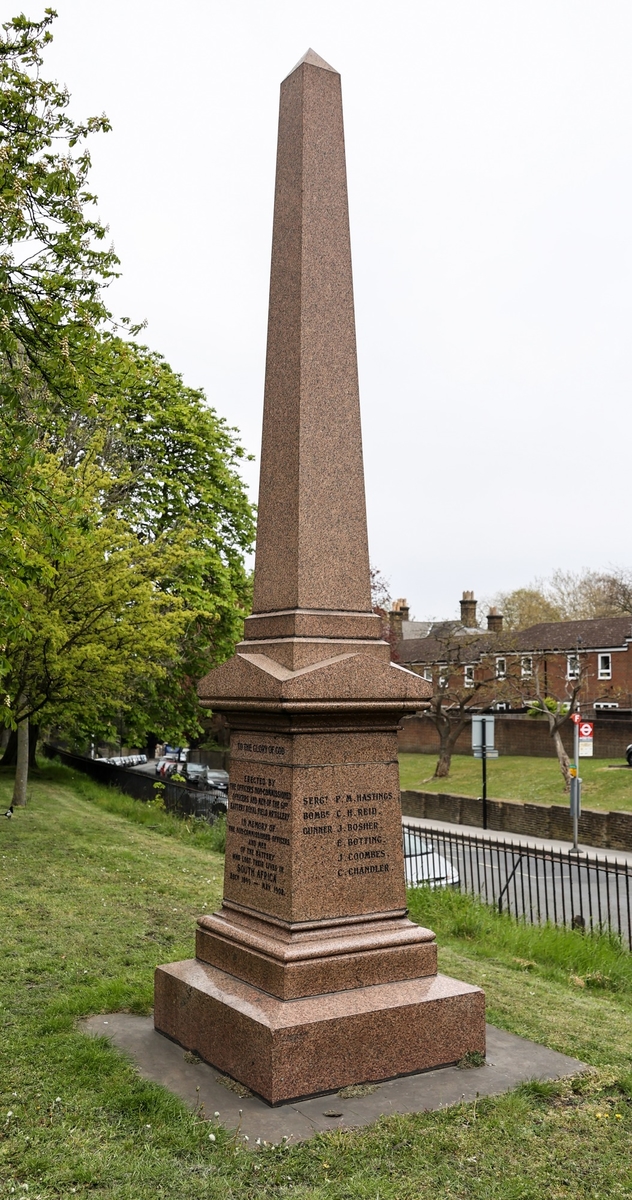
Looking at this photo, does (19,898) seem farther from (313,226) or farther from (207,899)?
(313,226)

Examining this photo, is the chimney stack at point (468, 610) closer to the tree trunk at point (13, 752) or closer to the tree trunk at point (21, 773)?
the tree trunk at point (13, 752)

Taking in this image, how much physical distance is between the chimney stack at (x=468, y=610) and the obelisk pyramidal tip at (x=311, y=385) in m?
55.1

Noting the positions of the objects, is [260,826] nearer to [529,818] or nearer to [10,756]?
[529,818]

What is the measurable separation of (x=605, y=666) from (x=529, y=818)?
26042mm

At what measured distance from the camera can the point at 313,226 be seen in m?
6.86

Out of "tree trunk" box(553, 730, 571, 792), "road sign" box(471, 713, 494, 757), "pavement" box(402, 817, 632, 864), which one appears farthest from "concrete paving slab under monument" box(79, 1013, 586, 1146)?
"tree trunk" box(553, 730, 571, 792)

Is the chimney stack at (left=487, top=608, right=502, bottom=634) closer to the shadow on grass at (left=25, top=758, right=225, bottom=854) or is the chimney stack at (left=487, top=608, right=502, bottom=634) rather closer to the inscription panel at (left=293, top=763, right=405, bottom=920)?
the shadow on grass at (left=25, top=758, right=225, bottom=854)

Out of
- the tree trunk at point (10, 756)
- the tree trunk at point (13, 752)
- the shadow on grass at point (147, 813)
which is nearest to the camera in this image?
the shadow on grass at point (147, 813)

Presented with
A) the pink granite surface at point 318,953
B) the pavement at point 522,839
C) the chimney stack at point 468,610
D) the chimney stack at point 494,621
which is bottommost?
the pavement at point 522,839

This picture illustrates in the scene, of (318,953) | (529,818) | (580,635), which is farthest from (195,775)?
(318,953)

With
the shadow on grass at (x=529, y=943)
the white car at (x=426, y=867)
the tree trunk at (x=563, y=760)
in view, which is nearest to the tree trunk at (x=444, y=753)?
the tree trunk at (x=563, y=760)

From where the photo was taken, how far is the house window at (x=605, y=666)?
5322cm

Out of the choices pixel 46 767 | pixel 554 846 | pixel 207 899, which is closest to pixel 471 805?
pixel 554 846

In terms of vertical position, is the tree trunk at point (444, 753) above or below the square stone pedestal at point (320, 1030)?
above
